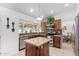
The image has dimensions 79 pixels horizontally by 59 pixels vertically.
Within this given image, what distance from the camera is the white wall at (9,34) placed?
2383mm

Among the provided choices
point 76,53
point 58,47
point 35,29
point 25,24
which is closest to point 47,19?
point 35,29

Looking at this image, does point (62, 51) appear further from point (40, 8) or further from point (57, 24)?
point (40, 8)

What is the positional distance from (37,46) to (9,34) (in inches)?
26.4

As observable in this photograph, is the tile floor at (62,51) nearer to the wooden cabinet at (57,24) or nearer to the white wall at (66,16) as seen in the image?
the wooden cabinet at (57,24)

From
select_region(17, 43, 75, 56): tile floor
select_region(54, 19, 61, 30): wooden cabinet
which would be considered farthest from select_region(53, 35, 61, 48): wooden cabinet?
select_region(54, 19, 61, 30): wooden cabinet

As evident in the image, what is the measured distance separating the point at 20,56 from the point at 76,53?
1241 mm

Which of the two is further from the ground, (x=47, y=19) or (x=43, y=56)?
(x=47, y=19)

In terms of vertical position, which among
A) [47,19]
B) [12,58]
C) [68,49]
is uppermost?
[47,19]

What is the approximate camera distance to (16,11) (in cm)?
242

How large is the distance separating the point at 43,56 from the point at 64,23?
87cm

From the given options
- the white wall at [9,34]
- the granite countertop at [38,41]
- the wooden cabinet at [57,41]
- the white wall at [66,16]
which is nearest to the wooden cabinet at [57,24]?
the white wall at [66,16]

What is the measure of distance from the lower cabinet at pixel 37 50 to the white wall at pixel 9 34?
25 cm

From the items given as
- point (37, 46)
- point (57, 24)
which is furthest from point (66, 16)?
point (37, 46)

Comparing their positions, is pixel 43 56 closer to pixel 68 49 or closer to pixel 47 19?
pixel 68 49
